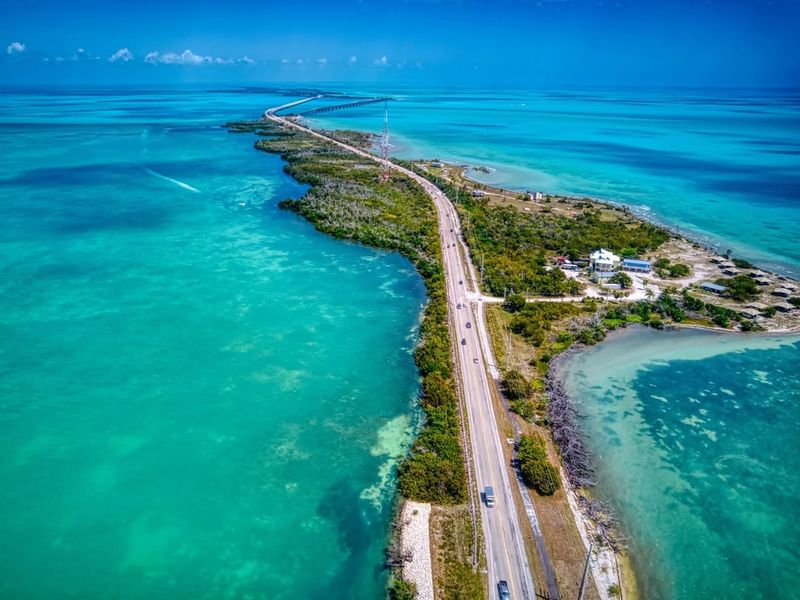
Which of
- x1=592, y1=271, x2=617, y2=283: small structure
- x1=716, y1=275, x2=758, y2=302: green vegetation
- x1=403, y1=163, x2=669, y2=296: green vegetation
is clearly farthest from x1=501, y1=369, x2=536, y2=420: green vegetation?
x1=716, y1=275, x2=758, y2=302: green vegetation

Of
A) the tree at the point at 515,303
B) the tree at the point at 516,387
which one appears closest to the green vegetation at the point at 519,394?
the tree at the point at 516,387

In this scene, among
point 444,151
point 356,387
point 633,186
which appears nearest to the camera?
point 356,387

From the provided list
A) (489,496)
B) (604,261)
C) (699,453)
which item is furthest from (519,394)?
(604,261)

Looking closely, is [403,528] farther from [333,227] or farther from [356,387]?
[333,227]

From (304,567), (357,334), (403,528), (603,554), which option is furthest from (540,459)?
(357,334)

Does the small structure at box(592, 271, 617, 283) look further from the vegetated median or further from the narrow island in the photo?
the vegetated median

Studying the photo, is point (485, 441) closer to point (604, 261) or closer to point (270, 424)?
point (270, 424)

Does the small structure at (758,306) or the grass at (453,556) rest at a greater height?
the small structure at (758,306)

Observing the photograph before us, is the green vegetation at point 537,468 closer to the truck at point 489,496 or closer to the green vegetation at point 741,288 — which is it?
the truck at point 489,496
